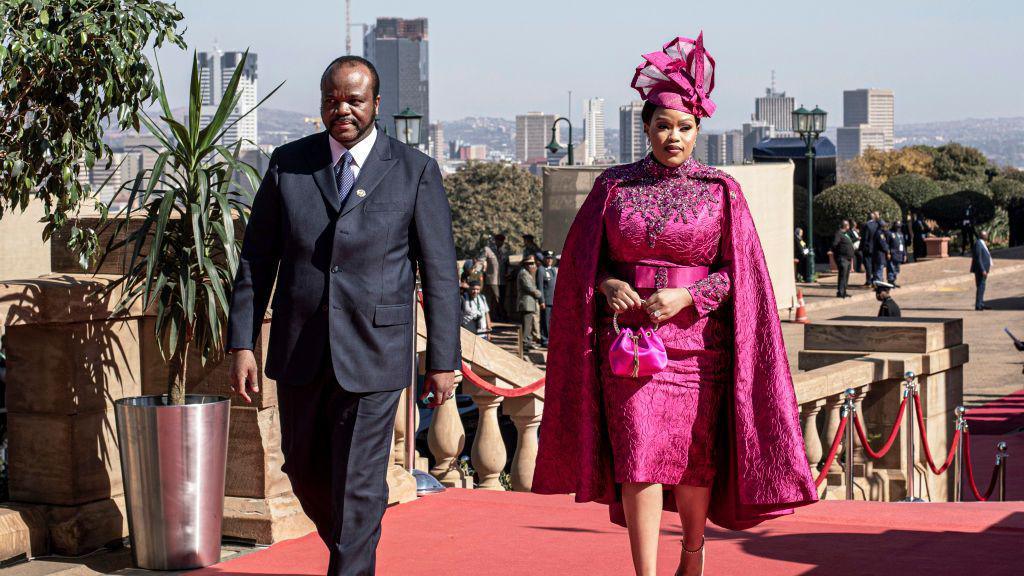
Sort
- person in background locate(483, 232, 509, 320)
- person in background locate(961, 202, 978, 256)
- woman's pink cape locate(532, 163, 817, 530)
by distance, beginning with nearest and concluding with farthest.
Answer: woman's pink cape locate(532, 163, 817, 530), person in background locate(483, 232, 509, 320), person in background locate(961, 202, 978, 256)

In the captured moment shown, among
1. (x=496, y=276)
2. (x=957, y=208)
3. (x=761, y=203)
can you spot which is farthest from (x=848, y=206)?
(x=761, y=203)

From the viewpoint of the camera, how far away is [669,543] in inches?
217

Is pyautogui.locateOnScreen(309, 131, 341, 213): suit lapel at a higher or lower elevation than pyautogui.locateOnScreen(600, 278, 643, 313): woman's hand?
higher

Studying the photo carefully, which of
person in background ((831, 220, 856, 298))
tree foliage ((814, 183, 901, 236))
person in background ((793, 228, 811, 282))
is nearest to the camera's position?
person in background ((831, 220, 856, 298))

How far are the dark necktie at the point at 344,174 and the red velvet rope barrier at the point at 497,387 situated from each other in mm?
2996

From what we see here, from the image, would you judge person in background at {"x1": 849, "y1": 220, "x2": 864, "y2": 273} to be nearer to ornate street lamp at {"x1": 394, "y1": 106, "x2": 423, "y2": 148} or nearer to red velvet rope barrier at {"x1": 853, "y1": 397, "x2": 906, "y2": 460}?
ornate street lamp at {"x1": 394, "y1": 106, "x2": 423, "y2": 148}

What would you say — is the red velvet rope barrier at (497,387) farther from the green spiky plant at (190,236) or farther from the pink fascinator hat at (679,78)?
the pink fascinator hat at (679,78)

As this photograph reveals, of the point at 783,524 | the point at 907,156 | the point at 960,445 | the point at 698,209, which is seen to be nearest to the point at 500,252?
the point at 960,445

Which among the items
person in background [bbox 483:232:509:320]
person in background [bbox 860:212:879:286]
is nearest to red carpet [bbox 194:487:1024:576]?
person in background [bbox 483:232:509:320]

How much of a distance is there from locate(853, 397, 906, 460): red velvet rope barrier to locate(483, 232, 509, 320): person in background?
14.7m

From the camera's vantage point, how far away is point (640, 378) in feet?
14.0

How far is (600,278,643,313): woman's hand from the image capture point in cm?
428

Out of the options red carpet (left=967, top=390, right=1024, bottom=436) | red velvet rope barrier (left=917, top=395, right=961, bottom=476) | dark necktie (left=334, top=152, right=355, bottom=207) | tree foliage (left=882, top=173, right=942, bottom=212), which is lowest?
red carpet (left=967, top=390, right=1024, bottom=436)

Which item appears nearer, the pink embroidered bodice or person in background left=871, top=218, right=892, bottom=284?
the pink embroidered bodice
